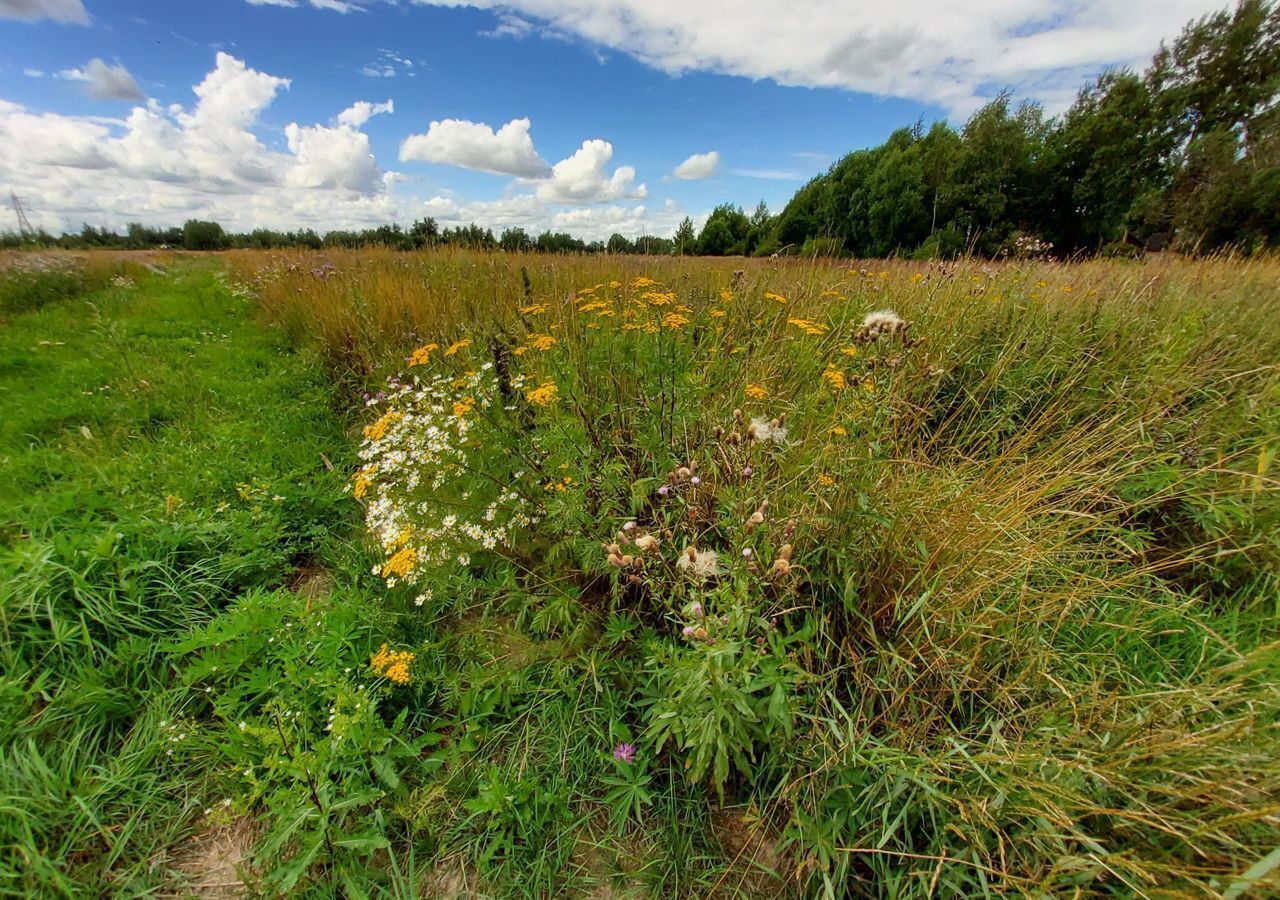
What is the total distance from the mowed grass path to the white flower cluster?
648 millimetres

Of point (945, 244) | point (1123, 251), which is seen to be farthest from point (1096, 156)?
point (945, 244)

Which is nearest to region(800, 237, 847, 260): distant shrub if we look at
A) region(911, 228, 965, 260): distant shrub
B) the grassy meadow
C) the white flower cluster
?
region(911, 228, 965, 260): distant shrub

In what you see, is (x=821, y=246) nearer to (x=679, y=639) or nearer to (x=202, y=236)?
(x=679, y=639)

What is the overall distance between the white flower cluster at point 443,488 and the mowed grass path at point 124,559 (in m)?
0.65

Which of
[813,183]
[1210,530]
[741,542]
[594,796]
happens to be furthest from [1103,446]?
[813,183]

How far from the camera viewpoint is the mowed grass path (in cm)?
141

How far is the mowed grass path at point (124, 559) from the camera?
1.41 m

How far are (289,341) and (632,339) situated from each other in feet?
16.2

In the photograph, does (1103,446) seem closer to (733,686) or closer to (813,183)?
(733,686)

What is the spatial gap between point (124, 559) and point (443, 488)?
4.57ft

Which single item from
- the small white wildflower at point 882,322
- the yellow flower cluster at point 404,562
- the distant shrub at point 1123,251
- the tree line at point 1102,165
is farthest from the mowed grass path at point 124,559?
the tree line at point 1102,165

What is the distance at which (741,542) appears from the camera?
1.50 meters

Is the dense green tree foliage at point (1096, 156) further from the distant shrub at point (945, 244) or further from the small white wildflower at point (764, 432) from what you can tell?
the small white wildflower at point (764, 432)

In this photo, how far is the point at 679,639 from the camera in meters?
1.63
